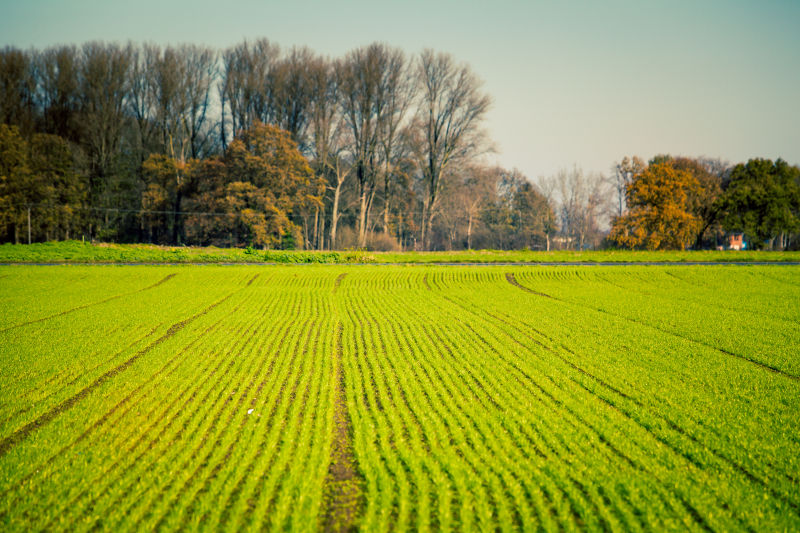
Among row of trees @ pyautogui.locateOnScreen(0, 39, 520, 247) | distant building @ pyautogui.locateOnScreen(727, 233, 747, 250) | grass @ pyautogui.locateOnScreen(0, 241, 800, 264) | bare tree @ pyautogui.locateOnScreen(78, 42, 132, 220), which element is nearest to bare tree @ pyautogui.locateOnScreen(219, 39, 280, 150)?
row of trees @ pyautogui.locateOnScreen(0, 39, 520, 247)

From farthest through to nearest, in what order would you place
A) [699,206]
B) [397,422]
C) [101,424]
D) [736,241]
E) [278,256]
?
[736,241] < [699,206] < [278,256] < [397,422] < [101,424]

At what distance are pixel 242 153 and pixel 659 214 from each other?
3752 centimetres

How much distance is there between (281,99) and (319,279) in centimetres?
3120

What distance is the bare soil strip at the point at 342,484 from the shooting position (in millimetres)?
3953

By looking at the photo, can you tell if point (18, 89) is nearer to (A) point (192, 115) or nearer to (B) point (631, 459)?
(A) point (192, 115)

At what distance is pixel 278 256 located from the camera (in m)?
29.9

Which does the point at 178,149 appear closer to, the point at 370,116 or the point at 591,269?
the point at 370,116

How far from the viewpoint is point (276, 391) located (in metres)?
7.07

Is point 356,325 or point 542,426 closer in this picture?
point 542,426

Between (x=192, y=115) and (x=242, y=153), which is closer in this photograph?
(x=242, y=153)

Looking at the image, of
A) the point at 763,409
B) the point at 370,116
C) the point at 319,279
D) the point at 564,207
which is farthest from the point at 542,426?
the point at 564,207

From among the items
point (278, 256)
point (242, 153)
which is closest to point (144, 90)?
point (242, 153)

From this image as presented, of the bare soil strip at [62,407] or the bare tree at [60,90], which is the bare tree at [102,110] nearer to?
the bare tree at [60,90]

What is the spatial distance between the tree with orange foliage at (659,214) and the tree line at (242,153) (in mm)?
127
